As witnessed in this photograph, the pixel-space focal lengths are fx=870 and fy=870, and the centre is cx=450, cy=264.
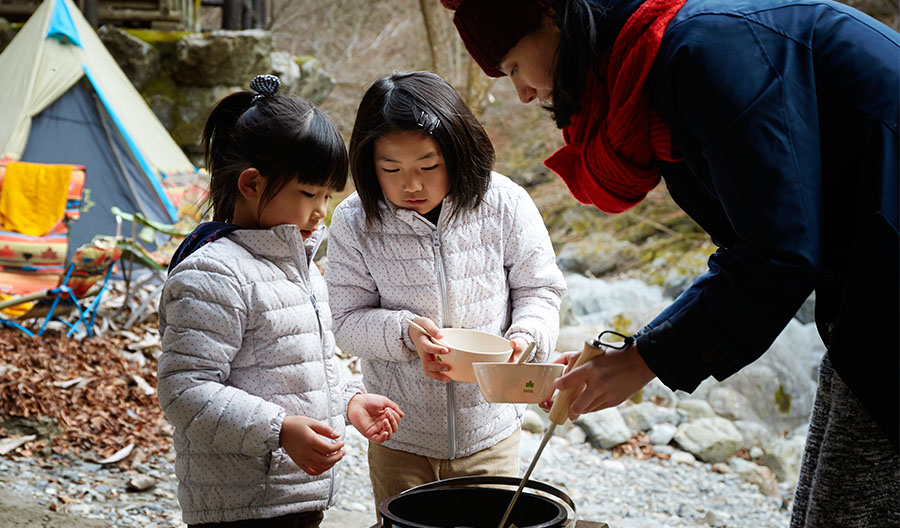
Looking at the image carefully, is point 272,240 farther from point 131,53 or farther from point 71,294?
point 131,53

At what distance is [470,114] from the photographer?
2.10 m

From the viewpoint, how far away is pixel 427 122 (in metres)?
Answer: 1.96

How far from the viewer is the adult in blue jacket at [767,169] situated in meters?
1.09

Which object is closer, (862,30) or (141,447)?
(862,30)

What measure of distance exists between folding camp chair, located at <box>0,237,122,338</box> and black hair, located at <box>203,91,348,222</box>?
345cm

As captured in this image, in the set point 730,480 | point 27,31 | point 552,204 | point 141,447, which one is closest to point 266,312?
point 141,447

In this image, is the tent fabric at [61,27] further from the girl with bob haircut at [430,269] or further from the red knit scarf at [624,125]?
the red knit scarf at [624,125]

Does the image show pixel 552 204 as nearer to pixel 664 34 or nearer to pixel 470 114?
pixel 470 114

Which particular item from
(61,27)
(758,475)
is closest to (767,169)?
(758,475)

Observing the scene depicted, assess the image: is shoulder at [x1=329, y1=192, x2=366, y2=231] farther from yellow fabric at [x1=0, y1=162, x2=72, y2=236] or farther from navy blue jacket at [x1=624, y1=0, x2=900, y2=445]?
yellow fabric at [x1=0, y1=162, x2=72, y2=236]

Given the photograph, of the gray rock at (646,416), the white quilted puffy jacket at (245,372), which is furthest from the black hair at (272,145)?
the gray rock at (646,416)

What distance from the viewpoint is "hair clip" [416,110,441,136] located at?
1.96 meters

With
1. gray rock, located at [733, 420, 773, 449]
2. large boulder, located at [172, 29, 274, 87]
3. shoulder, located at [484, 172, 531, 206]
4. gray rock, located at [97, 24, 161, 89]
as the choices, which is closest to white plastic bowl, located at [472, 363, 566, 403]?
→ shoulder, located at [484, 172, 531, 206]

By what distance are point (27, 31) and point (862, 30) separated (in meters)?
7.63
